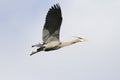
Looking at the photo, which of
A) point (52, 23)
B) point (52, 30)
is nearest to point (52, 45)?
point (52, 30)

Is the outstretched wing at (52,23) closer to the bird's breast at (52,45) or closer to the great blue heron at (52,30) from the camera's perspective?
the great blue heron at (52,30)

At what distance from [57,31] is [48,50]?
1464 millimetres

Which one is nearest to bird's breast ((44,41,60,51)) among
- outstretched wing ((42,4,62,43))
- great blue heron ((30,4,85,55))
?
great blue heron ((30,4,85,55))

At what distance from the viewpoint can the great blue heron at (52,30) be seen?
1294 cm

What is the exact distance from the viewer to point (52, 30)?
13219mm

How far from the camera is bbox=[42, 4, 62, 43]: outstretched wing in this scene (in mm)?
12958

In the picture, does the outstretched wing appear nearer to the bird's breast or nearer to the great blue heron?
the great blue heron

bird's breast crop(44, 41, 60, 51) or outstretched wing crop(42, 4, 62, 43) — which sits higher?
outstretched wing crop(42, 4, 62, 43)

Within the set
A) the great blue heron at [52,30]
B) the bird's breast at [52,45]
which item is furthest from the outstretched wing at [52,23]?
the bird's breast at [52,45]

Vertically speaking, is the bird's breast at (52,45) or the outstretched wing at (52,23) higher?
the outstretched wing at (52,23)

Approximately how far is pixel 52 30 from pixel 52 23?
0.44 meters

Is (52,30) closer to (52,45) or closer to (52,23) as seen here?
(52,23)

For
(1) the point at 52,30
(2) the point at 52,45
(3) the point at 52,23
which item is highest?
(3) the point at 52,23

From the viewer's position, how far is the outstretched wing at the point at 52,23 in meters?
13.0
